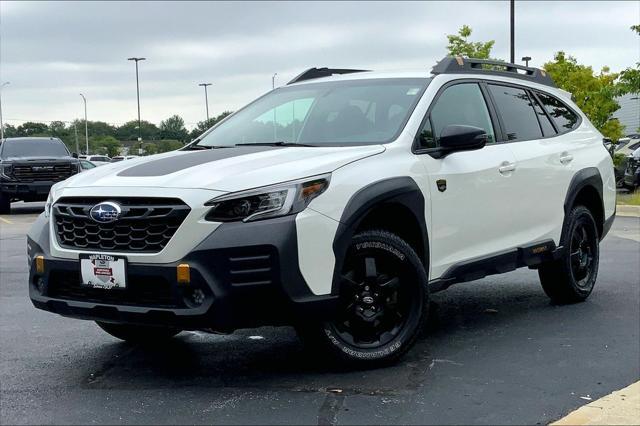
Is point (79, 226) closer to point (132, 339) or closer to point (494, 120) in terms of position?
point (132, 339)

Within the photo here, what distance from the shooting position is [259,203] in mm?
4254

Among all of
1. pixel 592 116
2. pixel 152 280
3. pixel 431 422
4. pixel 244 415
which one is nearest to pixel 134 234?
pixel 152 280

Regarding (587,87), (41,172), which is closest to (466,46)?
(587,87)

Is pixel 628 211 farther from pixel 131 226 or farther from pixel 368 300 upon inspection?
pixel 131 226

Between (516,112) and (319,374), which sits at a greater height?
(516,112)

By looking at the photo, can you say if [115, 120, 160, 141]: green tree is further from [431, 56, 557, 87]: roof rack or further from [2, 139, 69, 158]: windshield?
[431, 56, 557, 87]: roof rack

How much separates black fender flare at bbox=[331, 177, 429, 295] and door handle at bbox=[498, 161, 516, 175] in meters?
1.01

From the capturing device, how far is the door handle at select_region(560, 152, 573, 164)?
21.7 feet

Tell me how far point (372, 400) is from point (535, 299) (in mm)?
3458

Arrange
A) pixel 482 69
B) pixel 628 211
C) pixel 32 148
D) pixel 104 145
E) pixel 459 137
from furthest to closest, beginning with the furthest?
pixel 104 145
pixel 32 148
pixel 628 211
pixel 482 69
pixel 459 137

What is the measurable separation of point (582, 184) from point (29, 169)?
15524 mm

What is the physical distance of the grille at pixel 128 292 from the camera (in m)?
4.26

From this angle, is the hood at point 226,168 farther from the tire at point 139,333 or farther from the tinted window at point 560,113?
the tinted window at point 560,113

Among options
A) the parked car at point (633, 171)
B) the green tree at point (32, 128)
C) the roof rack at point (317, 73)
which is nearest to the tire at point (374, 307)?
the roof rack at point (317, 73)
